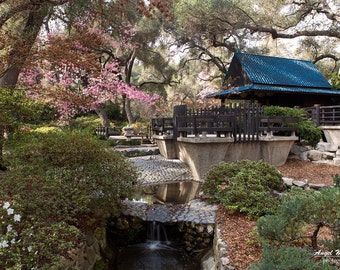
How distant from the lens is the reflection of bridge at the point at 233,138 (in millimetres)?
9523

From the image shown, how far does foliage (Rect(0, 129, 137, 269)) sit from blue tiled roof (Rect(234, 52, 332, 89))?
44.1 feet

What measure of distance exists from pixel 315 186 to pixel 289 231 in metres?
5.44

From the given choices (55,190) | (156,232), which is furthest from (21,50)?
(156,232)

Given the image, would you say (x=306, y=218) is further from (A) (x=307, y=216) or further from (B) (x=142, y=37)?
(B) (x=142, y=37)

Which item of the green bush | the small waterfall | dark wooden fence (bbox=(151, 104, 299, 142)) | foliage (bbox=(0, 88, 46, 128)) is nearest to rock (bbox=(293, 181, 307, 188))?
dark wooden fence (bbox=(151, 104, 299, 142))

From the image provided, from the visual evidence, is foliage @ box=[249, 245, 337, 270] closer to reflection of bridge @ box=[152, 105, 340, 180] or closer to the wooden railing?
reflection of bridge @ box=[152, 105, 340, 180]

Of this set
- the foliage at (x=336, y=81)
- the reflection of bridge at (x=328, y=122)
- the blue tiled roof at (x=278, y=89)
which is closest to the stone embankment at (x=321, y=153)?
the reflection of bridge at (x=328, y=122)

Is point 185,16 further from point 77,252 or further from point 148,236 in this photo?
point 77,252

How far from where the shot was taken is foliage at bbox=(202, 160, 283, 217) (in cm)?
578

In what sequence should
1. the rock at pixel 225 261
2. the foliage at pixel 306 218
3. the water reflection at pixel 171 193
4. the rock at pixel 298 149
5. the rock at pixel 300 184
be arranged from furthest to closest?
the rock at pixel 298 149
the water reflection at pixel 171 193
the rock at pixel 300 184
the rock at pixel 225 261
the foliage at pixel 306 218

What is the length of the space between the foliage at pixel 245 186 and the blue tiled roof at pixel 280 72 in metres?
10.9

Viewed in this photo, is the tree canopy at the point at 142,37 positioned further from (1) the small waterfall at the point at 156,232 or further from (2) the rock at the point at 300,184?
(2) the rock at the point at 300,184

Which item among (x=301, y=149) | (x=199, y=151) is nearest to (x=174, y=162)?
(x=199, y=151)

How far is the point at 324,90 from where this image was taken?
18.3 meters
